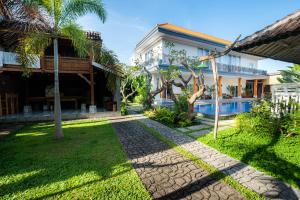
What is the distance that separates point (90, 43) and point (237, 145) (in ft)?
25.1

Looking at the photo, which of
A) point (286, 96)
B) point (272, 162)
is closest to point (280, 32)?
point (272, 162)

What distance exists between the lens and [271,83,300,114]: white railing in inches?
279

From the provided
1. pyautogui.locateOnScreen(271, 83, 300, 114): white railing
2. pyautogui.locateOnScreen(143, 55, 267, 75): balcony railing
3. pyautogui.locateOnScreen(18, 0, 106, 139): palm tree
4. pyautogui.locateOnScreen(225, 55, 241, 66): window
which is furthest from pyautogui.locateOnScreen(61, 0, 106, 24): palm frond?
pyautogui.locateOnScreen(225, 55, 241, 66): window

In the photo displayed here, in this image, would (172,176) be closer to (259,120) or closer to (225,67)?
(259,120)

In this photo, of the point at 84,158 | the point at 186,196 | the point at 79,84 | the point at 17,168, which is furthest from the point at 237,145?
the point at 79,84

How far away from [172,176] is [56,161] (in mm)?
3418

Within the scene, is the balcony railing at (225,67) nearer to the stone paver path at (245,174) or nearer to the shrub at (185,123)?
the shrub at (185,123)

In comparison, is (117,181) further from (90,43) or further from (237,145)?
(90,43)

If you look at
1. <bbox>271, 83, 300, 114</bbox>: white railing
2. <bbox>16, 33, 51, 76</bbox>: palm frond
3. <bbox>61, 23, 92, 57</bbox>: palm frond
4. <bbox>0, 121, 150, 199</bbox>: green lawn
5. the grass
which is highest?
<bbox>61, 23, 92, 57</bbox>: palm frond

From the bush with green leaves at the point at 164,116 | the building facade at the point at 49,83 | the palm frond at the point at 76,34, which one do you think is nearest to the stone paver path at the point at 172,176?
the bush with green leaves at the point at 164,116

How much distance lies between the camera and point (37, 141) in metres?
7.16

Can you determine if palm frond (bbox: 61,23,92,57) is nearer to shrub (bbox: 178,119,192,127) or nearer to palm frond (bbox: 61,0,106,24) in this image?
palm frond (bbox: 61,0,106,24)

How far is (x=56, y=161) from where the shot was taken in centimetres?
512

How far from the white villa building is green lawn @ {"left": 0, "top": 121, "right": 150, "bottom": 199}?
502 inches
